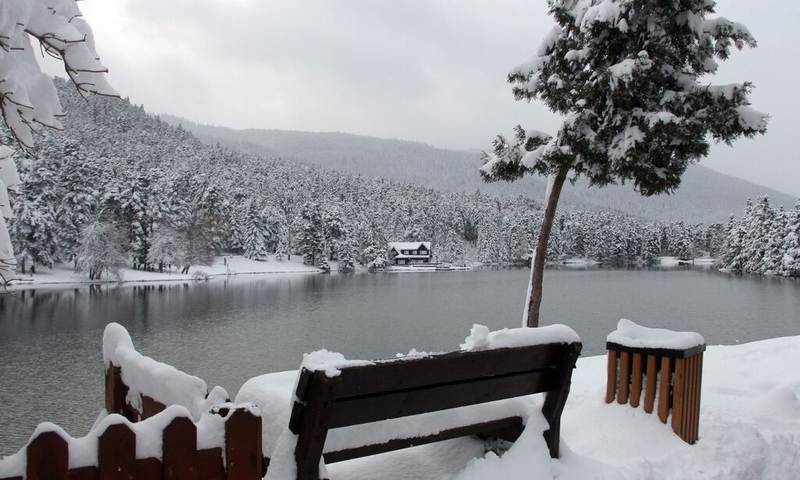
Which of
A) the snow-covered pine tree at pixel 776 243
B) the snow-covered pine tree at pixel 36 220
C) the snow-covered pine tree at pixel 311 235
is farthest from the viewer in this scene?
the snow-covered pine tree at pixel 311 235

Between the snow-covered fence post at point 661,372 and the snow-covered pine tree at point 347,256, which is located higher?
the snow-covered fence post at point 661,372

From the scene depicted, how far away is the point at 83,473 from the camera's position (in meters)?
1.89

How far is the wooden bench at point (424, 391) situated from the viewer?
273 centimetres

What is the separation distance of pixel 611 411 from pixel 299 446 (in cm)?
327

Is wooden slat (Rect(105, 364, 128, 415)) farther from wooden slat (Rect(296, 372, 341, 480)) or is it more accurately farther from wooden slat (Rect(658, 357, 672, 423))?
wooden slat (Rect(658, 357, 672, 423))

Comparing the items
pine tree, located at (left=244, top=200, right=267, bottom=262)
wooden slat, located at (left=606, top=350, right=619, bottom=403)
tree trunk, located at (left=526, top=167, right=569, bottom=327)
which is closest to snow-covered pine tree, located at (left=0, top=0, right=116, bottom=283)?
wooden slat, located at (left=606, top=350, right=619, bottom=403)

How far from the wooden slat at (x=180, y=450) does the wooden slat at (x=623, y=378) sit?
3.95 meters

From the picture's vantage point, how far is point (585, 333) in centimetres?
2495

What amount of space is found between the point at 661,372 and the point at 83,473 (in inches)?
172

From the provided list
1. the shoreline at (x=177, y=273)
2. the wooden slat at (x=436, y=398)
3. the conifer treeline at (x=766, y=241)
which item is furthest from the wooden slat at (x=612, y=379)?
the conifer treeline at (x=766, y=241)

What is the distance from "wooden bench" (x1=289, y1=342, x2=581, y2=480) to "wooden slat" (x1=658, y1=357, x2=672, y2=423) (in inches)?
51.8

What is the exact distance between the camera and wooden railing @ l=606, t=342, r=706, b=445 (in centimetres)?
462

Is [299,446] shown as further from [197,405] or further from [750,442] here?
[750,442]

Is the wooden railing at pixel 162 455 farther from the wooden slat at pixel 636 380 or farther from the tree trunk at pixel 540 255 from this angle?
the tree trunk at pixel 540 255
